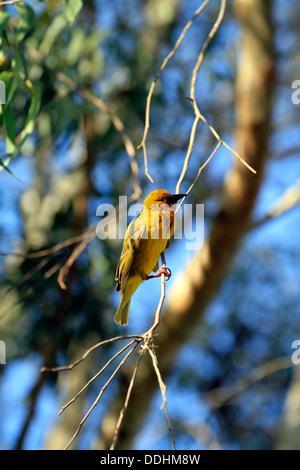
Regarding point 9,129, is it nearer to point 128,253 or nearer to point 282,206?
point 128,253

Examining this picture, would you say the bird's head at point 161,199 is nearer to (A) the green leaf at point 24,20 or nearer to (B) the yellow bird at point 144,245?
(B) the yellow bird at point 144,245

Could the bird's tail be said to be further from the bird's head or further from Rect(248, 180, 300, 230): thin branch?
Rect(248, 180, 300, 230): thin branch

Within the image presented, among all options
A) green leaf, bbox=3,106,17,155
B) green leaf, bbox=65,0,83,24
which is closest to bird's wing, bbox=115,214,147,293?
green leaf, bbox=3,106,17,155

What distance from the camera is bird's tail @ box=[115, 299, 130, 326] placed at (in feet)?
7.26

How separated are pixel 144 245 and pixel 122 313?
0.35 meters

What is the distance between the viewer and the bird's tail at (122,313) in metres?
2.21

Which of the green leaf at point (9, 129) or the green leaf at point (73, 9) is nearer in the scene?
the green leaf at point (9, 129)

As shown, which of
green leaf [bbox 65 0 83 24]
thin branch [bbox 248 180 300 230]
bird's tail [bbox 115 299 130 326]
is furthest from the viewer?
thin branch [bbox 248 180 300 230]

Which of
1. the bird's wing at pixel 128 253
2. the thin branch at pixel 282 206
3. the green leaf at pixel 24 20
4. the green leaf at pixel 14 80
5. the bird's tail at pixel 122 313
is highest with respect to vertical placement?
the thin branch at pixel 282 206

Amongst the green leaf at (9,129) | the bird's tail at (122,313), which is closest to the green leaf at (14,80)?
the green leaf at (9,129)

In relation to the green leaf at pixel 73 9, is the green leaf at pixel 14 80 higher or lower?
lower

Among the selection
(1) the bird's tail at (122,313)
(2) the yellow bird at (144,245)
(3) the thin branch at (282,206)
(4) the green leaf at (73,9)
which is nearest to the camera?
(2) the yellow bird at (144,245)

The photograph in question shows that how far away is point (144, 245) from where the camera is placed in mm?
2115
